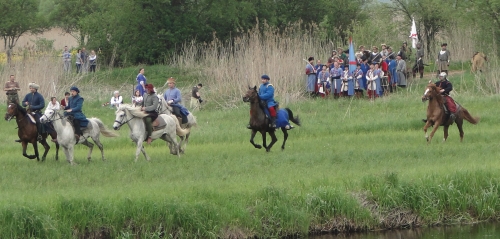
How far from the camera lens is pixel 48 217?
15852mm

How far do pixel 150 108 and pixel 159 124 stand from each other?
1.52 ft

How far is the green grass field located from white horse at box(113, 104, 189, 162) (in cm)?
54

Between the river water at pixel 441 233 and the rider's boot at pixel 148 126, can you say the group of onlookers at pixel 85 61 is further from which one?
the river water at pixel 441 233

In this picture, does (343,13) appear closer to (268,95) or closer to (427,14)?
(427,14)

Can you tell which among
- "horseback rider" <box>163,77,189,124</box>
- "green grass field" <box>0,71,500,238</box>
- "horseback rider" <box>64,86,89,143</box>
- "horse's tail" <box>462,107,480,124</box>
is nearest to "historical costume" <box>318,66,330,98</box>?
"green grass field" <box>0,71,500,238</box>

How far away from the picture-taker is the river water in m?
17.5

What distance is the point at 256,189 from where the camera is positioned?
58.7 feet

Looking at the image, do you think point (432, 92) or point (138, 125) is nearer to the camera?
point (138, 125)

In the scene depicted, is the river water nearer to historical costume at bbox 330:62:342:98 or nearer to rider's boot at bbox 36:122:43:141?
rider's boot at bbox 36:122:43:141

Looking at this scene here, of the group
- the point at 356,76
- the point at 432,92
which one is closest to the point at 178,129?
the point at 432,92

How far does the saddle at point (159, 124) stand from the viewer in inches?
901

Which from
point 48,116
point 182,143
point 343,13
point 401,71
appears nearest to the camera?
point 48,116

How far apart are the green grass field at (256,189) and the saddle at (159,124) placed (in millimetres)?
790

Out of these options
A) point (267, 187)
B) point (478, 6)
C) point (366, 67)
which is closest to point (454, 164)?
point (267, 187)
